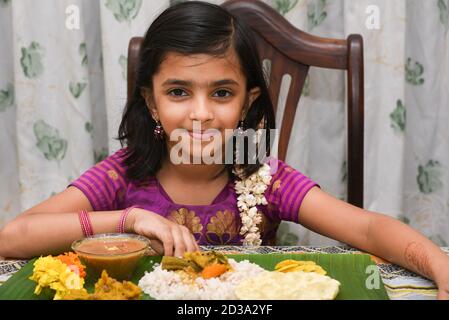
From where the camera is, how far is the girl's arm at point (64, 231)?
3.12 ft

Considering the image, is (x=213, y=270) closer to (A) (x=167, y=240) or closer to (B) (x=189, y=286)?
(B) (x=189, y=286)

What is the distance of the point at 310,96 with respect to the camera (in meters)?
1.67

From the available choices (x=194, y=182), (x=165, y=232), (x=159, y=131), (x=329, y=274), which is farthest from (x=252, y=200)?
(x=329, y=274)

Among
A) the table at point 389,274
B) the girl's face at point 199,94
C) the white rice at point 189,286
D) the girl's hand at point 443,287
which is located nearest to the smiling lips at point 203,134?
the girl's face at point 199,94

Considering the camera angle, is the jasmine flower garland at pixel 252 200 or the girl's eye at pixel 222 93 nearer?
the girl's eye at pixel 222 93

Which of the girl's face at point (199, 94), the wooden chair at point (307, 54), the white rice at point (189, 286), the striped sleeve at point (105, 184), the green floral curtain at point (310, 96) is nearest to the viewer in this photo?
the white rice at point (189, 286)

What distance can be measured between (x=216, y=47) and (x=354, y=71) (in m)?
0.41

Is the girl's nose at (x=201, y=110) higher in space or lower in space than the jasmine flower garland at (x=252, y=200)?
higher

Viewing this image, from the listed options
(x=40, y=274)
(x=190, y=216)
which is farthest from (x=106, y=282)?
(x=190, y=216)

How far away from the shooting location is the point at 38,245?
3.29 feet

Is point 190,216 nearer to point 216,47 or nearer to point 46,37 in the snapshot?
point 216,47

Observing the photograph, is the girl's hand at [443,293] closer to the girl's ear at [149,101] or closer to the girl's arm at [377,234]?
the girl's arm at [377,234]

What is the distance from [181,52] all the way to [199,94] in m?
0.10

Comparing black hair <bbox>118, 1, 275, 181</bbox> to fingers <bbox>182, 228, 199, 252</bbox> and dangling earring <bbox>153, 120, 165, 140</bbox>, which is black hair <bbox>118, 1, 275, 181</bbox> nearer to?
dangling earring <bbox>153, 120, 165, 140</bbox>
